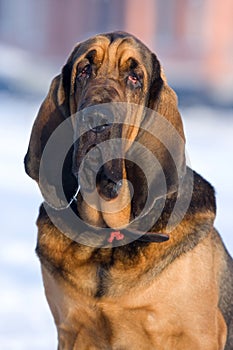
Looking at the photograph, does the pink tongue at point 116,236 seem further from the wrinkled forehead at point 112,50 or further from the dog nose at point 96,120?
the wrinkled forehead at point 112,50

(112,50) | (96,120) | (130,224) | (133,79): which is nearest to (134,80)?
(133,79)

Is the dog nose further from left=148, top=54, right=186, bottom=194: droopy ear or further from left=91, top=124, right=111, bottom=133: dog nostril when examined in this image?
left=148, top=54, right=186, bottom=194: droopy ear

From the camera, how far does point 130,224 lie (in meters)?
4.65

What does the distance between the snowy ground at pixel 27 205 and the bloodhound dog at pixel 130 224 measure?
4.81ft

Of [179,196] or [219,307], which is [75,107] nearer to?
[179,196]

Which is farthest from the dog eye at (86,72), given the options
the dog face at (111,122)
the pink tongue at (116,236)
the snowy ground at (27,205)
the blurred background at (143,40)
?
the blurred background at (143,40)

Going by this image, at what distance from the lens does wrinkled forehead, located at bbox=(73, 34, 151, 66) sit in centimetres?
454

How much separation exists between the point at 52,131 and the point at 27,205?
5109 millimetres

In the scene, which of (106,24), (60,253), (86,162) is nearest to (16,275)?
(60,253)

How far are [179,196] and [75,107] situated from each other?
1.90 feet

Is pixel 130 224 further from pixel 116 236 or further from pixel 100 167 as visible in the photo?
pixel 100 167

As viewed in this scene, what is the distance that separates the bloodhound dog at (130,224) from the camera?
454 centimetres

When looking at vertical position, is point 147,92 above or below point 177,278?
above

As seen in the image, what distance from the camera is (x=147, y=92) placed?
4.60 meters
